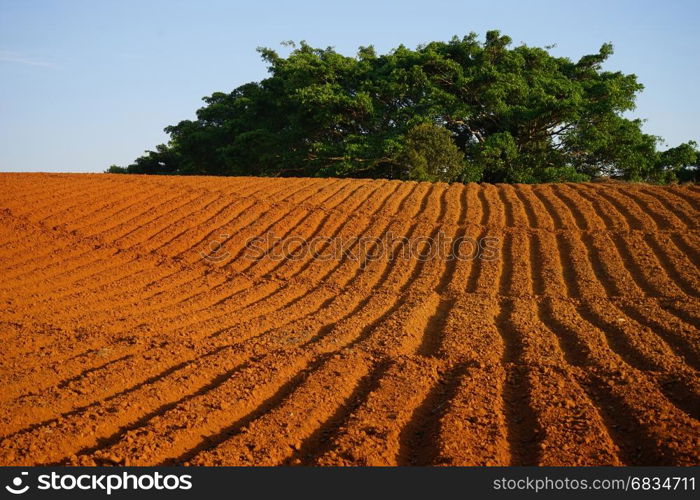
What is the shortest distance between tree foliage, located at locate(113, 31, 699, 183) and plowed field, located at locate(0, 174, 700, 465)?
24.6 ft

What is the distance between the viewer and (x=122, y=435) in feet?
10.0

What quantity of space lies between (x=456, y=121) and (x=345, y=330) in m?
15.6

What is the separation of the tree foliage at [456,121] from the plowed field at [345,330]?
7502 millimetres

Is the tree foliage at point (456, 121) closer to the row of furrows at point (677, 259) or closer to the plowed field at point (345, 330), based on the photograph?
the plowed field at point (345, 330)

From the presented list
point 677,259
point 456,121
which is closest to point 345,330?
point 677,259

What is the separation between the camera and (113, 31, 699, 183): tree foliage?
1809cm

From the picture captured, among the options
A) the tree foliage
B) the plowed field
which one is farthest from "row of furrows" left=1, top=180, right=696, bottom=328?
the tree foliage

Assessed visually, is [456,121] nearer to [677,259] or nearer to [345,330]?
[677,259]

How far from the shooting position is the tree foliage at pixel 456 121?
18094 millimetres

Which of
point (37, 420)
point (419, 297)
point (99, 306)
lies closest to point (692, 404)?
point (419, 297)

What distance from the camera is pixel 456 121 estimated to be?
19.4 m

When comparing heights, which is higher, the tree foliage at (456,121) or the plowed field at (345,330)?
the tree foliage at (456,121)

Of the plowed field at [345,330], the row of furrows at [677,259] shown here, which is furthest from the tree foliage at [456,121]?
the row of furrows at [677,259]

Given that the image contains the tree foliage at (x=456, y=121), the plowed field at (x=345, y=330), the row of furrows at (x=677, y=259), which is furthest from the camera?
the tree foliage at (x=456, y=121)
